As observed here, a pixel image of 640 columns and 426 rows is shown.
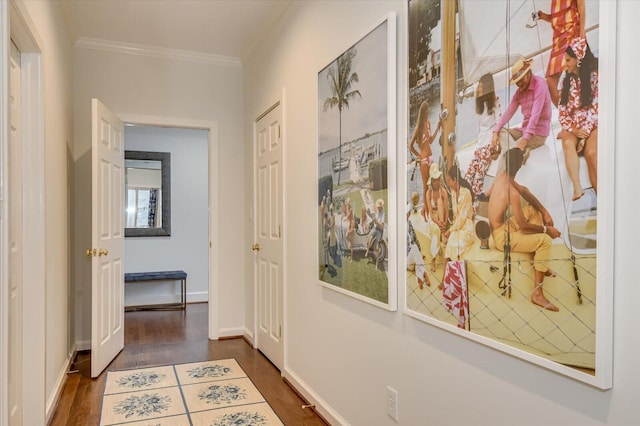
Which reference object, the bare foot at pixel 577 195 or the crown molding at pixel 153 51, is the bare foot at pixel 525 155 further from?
the crown molding at pixel 153 51

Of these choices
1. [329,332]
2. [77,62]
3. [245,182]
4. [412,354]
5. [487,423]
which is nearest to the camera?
[487,423]

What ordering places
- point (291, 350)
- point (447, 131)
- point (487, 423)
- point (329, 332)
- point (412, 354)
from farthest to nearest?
point (291, 350)
point (329, 332)
point (412, 354)
point (447, 131)
point (487, 423)

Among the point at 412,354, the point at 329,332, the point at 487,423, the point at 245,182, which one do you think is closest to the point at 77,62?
the point at 245,182

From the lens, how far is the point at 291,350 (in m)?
3.24

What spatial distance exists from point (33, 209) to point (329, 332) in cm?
172

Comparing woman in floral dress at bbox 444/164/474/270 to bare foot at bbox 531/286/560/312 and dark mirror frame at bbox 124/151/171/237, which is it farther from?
dark mirror frame at bbox 124/151/171/237

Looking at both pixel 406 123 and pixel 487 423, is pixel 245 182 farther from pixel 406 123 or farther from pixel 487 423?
pixel 487 423

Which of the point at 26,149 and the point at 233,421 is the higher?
the point at 26,149

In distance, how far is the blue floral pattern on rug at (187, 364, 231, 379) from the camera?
343cm

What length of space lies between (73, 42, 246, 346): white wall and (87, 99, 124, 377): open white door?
0.33m

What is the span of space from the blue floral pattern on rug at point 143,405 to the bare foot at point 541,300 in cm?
234

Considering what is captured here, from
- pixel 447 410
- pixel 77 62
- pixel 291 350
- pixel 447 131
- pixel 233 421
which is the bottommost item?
pixel 233 421

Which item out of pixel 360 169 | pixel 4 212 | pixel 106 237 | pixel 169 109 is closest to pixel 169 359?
pixel 106 237

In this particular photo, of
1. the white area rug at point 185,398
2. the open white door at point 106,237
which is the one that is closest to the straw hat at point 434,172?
the white area rug at point 185,398
